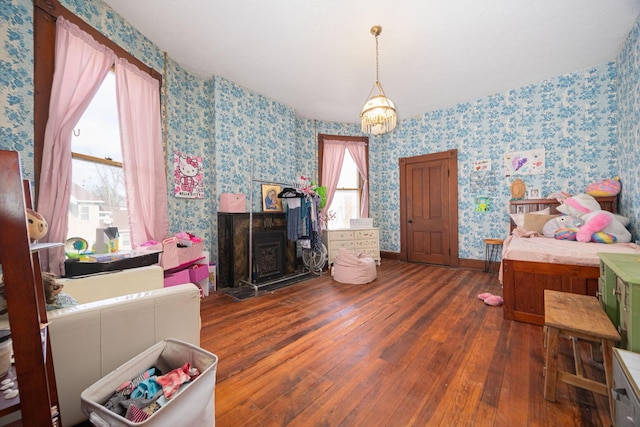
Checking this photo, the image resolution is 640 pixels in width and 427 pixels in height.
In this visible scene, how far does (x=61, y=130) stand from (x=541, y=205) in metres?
5.75

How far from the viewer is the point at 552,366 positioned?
1.32 meters

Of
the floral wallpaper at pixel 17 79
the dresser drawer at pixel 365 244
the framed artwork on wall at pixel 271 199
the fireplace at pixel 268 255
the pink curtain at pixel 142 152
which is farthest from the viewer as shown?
the dresser drawer at pixel 365 244

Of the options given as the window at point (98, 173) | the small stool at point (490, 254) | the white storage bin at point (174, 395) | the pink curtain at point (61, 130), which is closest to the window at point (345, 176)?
the small stool at point (490, 254)

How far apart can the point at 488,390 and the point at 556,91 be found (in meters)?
4.45

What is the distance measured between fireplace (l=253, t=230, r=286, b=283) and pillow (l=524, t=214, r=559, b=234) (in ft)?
11.8

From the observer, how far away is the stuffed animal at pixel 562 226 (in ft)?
8.98

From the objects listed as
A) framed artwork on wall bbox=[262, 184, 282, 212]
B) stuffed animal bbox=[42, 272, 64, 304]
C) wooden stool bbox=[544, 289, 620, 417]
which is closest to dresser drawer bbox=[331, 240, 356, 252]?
framed artwork on wall bbox=[262, 184, 282, 212]

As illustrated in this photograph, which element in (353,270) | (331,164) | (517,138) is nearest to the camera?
(353,270)

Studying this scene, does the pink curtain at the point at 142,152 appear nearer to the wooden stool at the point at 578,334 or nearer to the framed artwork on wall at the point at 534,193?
the wooden stool at the point at 578,334

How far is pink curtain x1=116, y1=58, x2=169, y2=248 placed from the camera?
7.95 ft

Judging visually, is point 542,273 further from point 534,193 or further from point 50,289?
point 50,289

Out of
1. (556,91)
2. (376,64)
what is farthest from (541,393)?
(556,91)

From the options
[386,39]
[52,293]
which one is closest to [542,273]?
[386,39]

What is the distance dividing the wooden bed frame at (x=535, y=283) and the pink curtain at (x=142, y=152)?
12.5 ft
